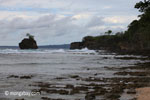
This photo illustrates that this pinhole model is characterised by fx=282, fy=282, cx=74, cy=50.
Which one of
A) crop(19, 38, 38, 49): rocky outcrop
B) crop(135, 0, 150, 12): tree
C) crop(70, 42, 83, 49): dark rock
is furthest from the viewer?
crop(70, 42, 83, 49): dark rock

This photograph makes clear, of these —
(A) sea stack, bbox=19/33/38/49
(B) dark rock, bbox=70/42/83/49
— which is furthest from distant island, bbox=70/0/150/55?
(A) sea stack, bbox=19/33/38/49

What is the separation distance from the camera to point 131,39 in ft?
363

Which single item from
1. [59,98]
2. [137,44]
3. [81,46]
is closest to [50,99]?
[59,98]

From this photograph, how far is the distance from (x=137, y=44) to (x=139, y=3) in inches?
2423

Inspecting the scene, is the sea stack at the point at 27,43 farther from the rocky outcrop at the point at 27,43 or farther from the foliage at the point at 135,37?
the foliage at the point at 135,37

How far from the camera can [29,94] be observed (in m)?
13.0

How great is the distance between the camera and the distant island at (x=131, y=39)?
147 ft

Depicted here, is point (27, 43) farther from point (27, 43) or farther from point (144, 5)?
point (144, 5)

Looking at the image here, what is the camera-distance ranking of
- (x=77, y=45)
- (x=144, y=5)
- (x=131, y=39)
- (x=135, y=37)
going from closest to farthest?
(x=144, y=5) < (x=135, y=37) < (x=131, y=39) < (x=77, y=45)

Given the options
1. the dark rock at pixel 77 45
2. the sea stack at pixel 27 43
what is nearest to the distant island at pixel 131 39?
the dark rock at pixel 77 45

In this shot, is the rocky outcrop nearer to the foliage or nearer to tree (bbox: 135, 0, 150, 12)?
the foliage

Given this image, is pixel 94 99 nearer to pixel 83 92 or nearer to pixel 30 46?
pixel 83 92

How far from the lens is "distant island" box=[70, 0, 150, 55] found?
4488 centimetres

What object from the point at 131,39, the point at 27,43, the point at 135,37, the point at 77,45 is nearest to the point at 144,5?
the point at 135,37
